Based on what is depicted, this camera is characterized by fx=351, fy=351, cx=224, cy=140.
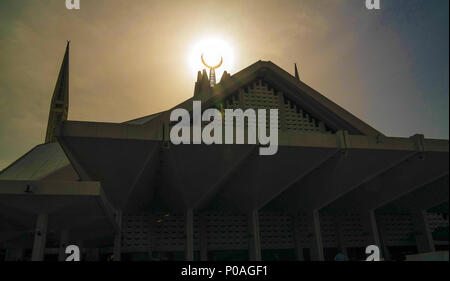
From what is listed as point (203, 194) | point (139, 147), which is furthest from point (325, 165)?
point (139, 147)

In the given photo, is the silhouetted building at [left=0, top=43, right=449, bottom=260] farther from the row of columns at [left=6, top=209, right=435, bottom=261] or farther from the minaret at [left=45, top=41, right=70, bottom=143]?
the minaret at [left=45, top=41, right=70, bottom=143]

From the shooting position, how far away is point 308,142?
51.6 feet

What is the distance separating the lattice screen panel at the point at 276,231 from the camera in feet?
73.8

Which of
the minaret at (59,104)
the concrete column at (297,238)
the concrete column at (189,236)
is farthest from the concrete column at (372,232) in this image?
the minaret at (59,104)

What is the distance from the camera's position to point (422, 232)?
2409 cm

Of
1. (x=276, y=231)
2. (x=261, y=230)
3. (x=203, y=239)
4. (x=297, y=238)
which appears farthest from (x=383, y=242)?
(x=203, y=239)

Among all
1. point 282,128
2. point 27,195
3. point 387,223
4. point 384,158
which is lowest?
point 27,195

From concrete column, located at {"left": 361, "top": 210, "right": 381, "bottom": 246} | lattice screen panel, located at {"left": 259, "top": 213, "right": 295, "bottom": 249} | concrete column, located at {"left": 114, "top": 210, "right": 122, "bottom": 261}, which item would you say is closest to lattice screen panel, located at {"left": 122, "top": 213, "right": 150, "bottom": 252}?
concrete column, located at {"left": 114, "top": 210, "right": 122, "bottom": 261}

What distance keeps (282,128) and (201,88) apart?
11.5 meters

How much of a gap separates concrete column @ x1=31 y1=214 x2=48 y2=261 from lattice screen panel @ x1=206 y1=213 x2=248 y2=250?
11.4 m

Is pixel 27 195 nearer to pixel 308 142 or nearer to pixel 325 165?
pixel 308 142

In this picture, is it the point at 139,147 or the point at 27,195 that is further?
the point at 139,147

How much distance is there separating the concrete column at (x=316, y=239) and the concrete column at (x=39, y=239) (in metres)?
14.8

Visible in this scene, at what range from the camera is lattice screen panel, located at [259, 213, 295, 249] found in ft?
73.8
